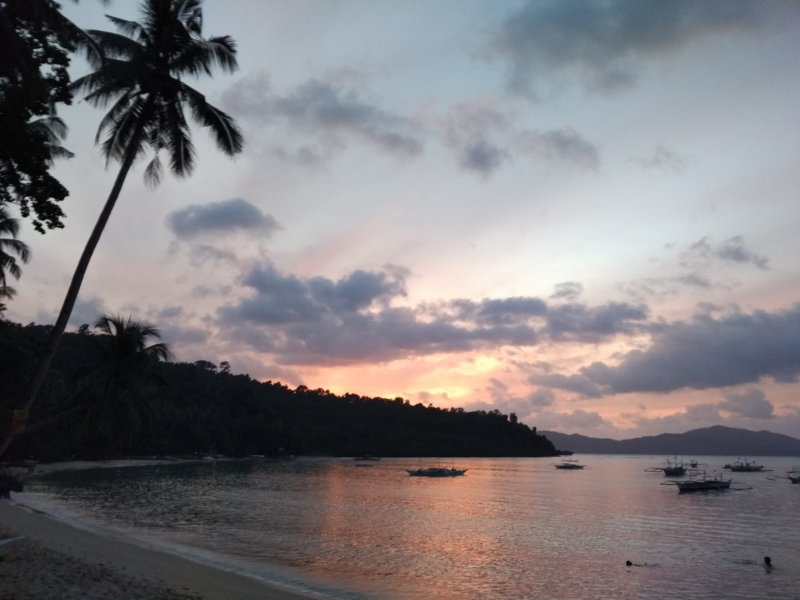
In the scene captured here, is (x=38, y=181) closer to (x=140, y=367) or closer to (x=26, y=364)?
(x=140, y=367)

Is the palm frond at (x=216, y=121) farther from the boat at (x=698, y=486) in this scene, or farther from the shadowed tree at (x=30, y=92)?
the boat at (x=698, y=486)

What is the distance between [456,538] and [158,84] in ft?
108

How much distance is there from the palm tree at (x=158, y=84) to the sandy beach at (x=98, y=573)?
11.1 metres

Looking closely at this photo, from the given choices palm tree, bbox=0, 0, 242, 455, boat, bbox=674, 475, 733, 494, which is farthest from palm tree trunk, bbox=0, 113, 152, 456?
boat, bbox=674, 475, 733, 494

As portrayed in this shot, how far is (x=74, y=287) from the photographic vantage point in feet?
56.5

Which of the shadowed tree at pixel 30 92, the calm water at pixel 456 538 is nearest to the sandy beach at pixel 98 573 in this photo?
the calm water at pixel 456 538

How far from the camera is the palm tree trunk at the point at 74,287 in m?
16.0

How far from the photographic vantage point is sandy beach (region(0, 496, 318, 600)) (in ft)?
46.7

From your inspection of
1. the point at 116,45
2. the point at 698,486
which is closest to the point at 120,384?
the point at 116,45

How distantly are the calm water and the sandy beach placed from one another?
9.68 ft

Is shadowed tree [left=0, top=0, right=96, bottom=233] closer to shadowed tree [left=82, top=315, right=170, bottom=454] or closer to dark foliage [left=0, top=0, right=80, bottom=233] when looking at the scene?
dark foliage [left=0, top=0, right=80, bottom=233]

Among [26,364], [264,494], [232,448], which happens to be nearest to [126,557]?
[26,364]

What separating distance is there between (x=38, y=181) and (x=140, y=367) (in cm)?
→ 1221

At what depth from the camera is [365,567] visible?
28734 mm
